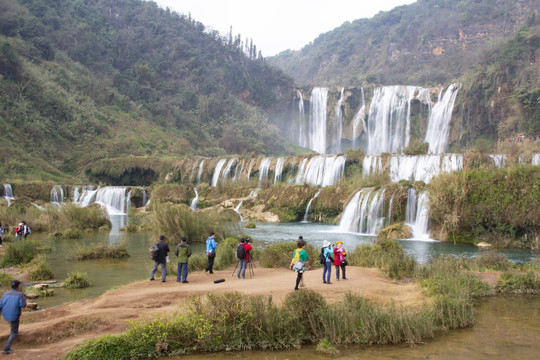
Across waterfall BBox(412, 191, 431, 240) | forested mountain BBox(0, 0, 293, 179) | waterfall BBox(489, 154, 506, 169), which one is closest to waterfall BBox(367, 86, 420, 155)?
forested mountain BBox(0, 0, 293, 179)

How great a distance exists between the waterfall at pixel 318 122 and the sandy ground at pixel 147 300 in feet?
242

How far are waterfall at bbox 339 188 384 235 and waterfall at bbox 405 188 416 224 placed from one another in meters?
1.62

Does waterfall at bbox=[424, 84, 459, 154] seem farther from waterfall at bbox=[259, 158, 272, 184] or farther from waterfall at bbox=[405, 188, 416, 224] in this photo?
waterfall at bbox=[405, 188, 416, 224]

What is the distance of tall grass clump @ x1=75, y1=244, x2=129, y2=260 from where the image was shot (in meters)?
18.3

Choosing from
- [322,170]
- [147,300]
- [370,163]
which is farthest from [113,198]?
[147,300]

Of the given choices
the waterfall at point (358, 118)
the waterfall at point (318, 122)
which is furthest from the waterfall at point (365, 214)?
the waterfall at point (318, 122)

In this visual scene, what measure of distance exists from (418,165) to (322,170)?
34.1ft

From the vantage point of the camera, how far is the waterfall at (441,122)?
203 ft

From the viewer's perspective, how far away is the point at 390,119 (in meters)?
73.2

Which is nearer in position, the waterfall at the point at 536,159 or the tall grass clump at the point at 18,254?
the tall grass clump at the point at 18,254

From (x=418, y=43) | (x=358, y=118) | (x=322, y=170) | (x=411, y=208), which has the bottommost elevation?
(x=411, y=208)

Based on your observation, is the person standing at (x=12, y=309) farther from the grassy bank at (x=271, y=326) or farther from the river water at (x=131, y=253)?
the river water at (x=131, y=253)

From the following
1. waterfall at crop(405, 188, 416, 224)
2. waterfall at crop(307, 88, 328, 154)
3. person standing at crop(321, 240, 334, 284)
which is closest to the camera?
person standing at crop(321, 240, 334, 284)

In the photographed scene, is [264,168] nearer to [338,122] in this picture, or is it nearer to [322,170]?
[322,170]
